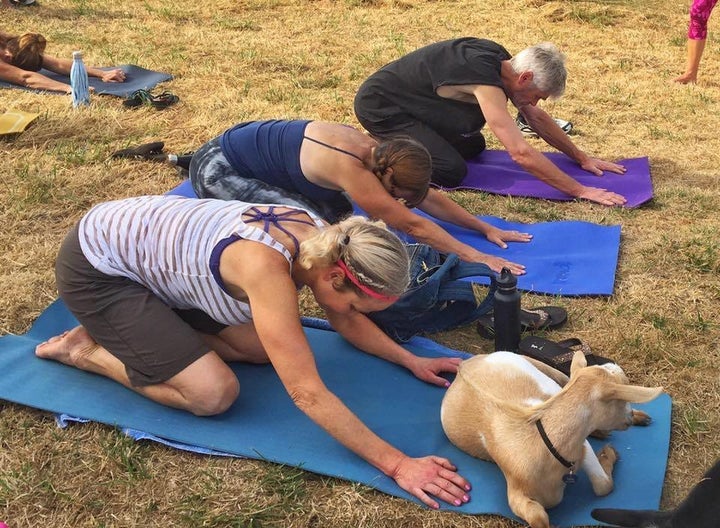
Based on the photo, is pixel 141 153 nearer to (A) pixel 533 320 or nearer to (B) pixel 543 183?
(B) pixel 543 183

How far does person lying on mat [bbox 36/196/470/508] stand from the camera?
8.66ft

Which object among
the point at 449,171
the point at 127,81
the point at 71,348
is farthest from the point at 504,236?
the point at 127,81

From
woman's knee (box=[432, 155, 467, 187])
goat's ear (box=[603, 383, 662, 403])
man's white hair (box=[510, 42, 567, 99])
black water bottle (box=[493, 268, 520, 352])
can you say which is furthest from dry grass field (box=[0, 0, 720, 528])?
man's white hair (box=[510, 42, 567, 99])

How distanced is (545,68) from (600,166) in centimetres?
108

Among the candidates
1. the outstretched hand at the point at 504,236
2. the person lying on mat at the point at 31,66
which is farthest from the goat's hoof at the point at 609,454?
the person lying on mat at the point at 31,66

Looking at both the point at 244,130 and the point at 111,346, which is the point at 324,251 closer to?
the point at 111,346

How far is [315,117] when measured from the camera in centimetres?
668

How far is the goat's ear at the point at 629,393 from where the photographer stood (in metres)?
A: 2.42

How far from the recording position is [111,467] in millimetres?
2949

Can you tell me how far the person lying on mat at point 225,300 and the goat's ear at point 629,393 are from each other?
23.9 inches

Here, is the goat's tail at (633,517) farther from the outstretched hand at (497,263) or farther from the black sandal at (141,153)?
the black sandal at (141,153)

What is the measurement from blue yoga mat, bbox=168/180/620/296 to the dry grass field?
10cm

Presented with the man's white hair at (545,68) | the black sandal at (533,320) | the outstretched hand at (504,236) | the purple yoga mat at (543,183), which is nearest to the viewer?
the black sandal at (533,320)

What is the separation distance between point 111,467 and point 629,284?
2.72 meters
